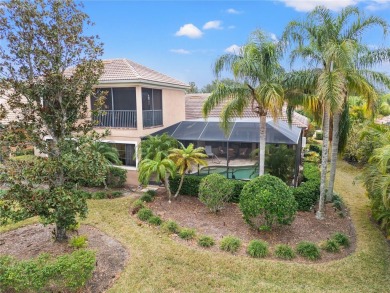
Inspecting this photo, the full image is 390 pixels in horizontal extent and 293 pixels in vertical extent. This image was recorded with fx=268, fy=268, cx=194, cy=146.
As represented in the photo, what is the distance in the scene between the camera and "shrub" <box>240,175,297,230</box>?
10.1 metres

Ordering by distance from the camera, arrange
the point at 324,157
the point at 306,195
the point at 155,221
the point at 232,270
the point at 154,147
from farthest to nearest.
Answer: the point at 154,147, the point at 306,195, the point at 324,157, the point at 155,221, the point at 232,270

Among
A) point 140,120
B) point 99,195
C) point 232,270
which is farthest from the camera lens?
point 140,120

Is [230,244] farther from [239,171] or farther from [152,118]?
[152,118]

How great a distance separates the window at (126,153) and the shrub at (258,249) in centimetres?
1067

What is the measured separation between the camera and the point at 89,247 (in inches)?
380

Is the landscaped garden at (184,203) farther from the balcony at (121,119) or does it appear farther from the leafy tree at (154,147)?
the balcony at (121,119)

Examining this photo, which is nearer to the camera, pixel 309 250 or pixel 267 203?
pixel 309 250

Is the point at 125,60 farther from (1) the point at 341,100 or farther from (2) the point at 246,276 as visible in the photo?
(2) the point at 246,276

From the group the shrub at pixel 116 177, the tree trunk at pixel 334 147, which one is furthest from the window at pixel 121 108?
the tree trunk at pixel 334 147

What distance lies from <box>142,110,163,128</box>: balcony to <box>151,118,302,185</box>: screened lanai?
70cm

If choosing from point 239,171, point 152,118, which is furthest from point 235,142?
point 152,118

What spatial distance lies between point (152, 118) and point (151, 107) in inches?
29.8

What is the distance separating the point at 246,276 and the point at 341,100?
7211 millimetres

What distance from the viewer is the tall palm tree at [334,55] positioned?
1016cm
